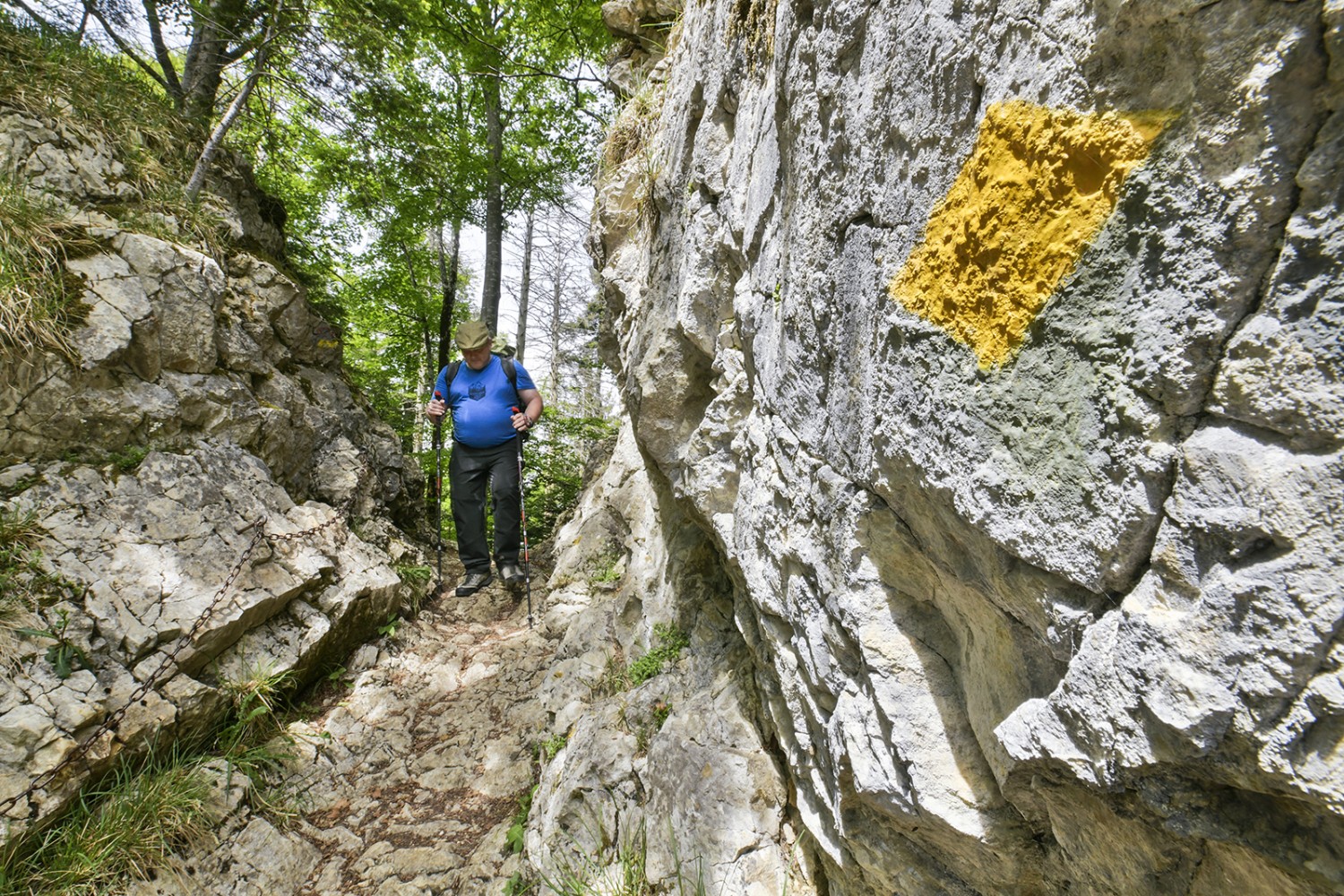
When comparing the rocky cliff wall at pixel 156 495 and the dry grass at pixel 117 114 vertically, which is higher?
the dry grass at pixel 117 114

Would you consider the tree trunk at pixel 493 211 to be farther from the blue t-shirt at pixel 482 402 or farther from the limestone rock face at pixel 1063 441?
the limestone rock face at pixel 1063 441

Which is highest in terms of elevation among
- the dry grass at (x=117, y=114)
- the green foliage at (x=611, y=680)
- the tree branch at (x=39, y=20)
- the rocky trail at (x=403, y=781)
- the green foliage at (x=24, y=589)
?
the tree branch at (x=39, y=20)

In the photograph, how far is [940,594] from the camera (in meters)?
1.77

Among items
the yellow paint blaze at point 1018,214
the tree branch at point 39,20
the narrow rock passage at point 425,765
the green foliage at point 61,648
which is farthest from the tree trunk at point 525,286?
the yellow paint blaze at point 1018,214

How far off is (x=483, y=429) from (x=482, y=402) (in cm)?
28

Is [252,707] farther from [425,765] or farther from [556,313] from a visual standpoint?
[556,313]

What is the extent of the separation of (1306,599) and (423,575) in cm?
653

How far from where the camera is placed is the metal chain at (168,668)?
3127 mm

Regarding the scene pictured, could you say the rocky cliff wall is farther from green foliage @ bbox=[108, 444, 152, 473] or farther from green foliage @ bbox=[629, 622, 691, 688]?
green foliage @ bbox=[629, 622, 691, 688]

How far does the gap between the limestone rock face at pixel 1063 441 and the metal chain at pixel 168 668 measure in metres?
4.11

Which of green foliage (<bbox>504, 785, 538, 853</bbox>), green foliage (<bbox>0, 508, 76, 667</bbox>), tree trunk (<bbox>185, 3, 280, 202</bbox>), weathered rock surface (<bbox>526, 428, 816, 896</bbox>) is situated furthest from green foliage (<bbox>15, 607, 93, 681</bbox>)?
tree trunk (<bbox>185, 3, 280, 202</bbox>)

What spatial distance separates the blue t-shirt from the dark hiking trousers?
130 mm

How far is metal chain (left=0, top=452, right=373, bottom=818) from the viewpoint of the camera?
3127 mm

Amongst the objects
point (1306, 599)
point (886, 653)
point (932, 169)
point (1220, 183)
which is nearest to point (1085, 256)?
point (1220, 183)
